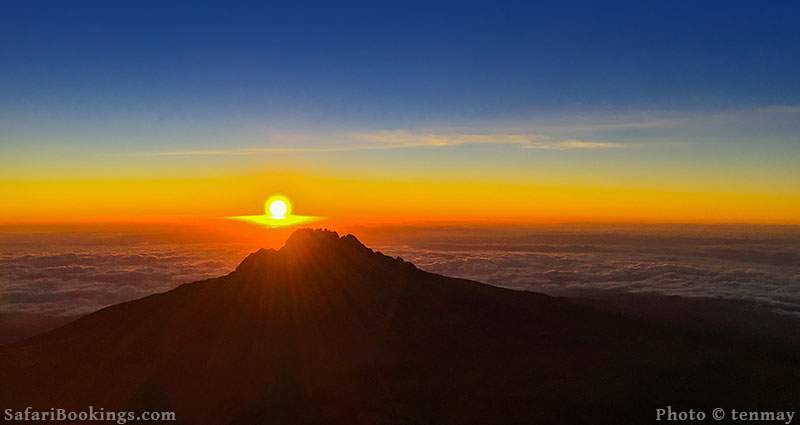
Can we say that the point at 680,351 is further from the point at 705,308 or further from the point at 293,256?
the point at 705,308

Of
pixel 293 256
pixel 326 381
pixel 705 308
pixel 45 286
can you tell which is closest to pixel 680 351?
pixel 326 381

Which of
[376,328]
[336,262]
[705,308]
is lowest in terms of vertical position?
[705,308]

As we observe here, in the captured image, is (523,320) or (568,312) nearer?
(523,320)

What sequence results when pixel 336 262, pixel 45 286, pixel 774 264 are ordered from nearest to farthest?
1. pixel 336 262
2. pixel 45 286
3. pixel 774 264

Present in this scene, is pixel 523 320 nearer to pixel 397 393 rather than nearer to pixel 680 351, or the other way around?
pixel 680 351

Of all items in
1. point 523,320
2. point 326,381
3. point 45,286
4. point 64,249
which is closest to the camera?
point 326,381

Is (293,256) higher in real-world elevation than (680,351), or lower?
higher

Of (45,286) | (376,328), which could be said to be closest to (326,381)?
(376,328)
